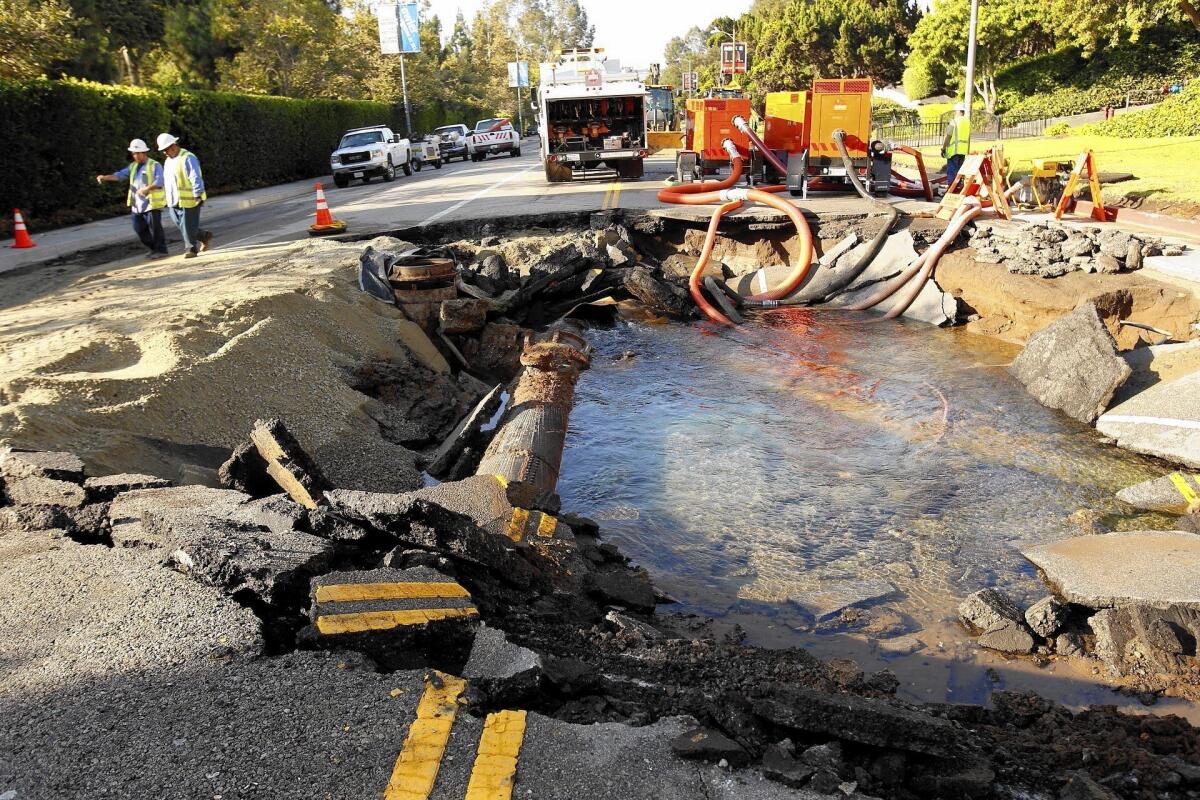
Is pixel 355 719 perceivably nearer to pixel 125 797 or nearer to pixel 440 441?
pixel 125 797

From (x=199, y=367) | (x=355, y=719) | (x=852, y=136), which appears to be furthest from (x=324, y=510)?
(x=852, y=136)

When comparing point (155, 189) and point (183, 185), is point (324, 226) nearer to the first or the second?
point (183, 185)

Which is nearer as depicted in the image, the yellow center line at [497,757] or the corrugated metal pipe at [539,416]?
the yellow center line at [497,757]

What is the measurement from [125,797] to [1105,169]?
2437 centimetres

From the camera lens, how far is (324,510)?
4457 mm

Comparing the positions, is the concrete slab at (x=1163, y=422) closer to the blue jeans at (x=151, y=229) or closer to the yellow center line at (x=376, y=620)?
the yellow center line at (x=376, y=620)

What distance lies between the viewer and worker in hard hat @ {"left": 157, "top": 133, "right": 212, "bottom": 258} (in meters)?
12.8

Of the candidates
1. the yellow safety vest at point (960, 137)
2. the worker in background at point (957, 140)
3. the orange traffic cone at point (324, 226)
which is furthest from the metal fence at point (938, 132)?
the orange traffic cone at point (324, 226)

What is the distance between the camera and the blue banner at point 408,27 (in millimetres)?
47031

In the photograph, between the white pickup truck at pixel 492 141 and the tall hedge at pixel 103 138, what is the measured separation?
10065mm

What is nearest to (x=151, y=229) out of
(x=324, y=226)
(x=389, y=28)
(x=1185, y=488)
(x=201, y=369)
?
(x=324, y=226)

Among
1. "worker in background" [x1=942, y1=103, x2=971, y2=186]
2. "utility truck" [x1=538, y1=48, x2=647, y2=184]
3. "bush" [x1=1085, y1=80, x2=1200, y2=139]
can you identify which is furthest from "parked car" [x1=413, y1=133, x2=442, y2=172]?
"bush" [x1=1085, y1=80, x2=1200, y2=139]

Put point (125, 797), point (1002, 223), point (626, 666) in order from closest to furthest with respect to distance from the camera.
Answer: point (125, 797), point (626, 666), point (1002, 223)

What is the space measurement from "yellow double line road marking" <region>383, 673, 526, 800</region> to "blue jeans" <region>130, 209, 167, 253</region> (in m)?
12.6
